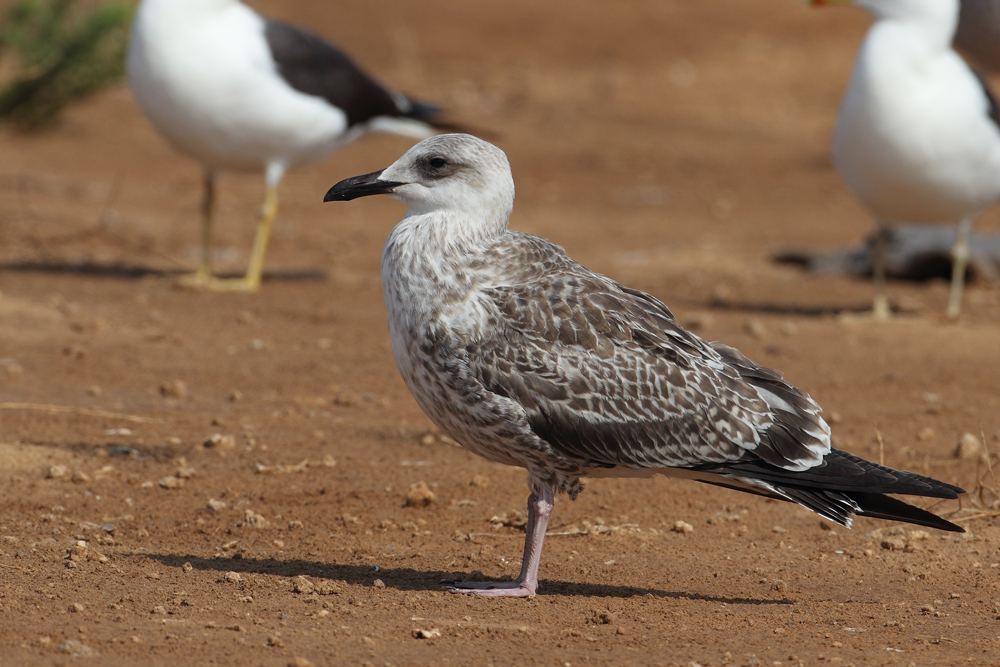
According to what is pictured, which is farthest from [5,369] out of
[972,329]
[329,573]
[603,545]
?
[972,329]

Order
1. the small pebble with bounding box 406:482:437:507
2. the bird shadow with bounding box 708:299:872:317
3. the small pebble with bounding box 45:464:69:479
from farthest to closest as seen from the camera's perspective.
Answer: the bird shadow with bounding box 708:299:872:317 < the small pebble with bounding box 45:464:69:479 < the small pebble with bounding box 406:482:437:507

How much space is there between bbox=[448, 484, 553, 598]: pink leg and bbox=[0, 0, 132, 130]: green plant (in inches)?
304

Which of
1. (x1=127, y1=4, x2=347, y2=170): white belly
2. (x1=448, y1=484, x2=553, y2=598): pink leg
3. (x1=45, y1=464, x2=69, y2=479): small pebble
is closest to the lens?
(x1=448, y1=484, x2=553, y2=598): pink leg

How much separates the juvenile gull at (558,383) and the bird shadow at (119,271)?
5425 millimetres

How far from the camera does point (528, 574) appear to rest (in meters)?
4.38

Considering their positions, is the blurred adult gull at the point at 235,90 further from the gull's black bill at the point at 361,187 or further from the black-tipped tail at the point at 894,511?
the black-tipped tail at the point at 894,511

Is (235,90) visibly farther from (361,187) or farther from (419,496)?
(361,187)

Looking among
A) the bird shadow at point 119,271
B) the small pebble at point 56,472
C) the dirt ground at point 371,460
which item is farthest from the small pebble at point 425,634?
the bird shadow at point 119,271

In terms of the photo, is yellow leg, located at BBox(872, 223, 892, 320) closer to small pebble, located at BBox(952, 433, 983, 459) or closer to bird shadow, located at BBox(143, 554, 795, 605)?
small pebble, located at BBox(952, 433, 983, 459)

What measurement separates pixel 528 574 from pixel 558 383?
0.67m

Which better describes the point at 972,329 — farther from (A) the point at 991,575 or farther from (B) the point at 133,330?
(B) the point at 133,330

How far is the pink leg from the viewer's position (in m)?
4.37

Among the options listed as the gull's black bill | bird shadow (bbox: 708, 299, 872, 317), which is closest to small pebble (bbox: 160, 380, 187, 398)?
the gull's black bill

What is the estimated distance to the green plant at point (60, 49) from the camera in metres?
10.7
